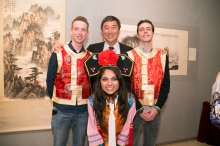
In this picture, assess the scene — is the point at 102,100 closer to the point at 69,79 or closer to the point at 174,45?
the point at 69,79

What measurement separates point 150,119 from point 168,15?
2119mm

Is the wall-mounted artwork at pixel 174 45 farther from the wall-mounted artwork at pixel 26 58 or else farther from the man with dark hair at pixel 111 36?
the wall-mounted artwork at pixel 26 58

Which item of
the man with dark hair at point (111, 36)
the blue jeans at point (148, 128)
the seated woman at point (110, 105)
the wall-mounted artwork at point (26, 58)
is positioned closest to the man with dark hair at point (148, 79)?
the blue jeans at point (148, 128)

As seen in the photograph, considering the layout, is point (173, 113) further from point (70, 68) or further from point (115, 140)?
point (70, 68)

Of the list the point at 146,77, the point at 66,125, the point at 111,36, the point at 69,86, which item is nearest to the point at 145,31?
the point at 111,36

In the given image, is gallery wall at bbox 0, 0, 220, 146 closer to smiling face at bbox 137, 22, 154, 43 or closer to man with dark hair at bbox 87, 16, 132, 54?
man with dark hair at bbox 87, 16, 132, 54

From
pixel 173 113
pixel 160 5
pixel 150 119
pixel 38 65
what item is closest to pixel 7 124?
pixel 38 65

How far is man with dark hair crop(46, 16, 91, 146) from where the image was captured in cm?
184

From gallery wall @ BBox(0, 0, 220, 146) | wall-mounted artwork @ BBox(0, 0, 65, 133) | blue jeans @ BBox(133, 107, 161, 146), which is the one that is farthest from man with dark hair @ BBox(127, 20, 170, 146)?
wall-mounted artwork @ BBox(0, 0, 65, 133)

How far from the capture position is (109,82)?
1688 millimetres

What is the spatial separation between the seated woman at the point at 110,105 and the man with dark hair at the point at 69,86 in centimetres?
17

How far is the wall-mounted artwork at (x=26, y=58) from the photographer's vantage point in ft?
7.72

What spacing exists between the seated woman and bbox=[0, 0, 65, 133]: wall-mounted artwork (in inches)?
43.4

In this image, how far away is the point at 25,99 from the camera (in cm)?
248
